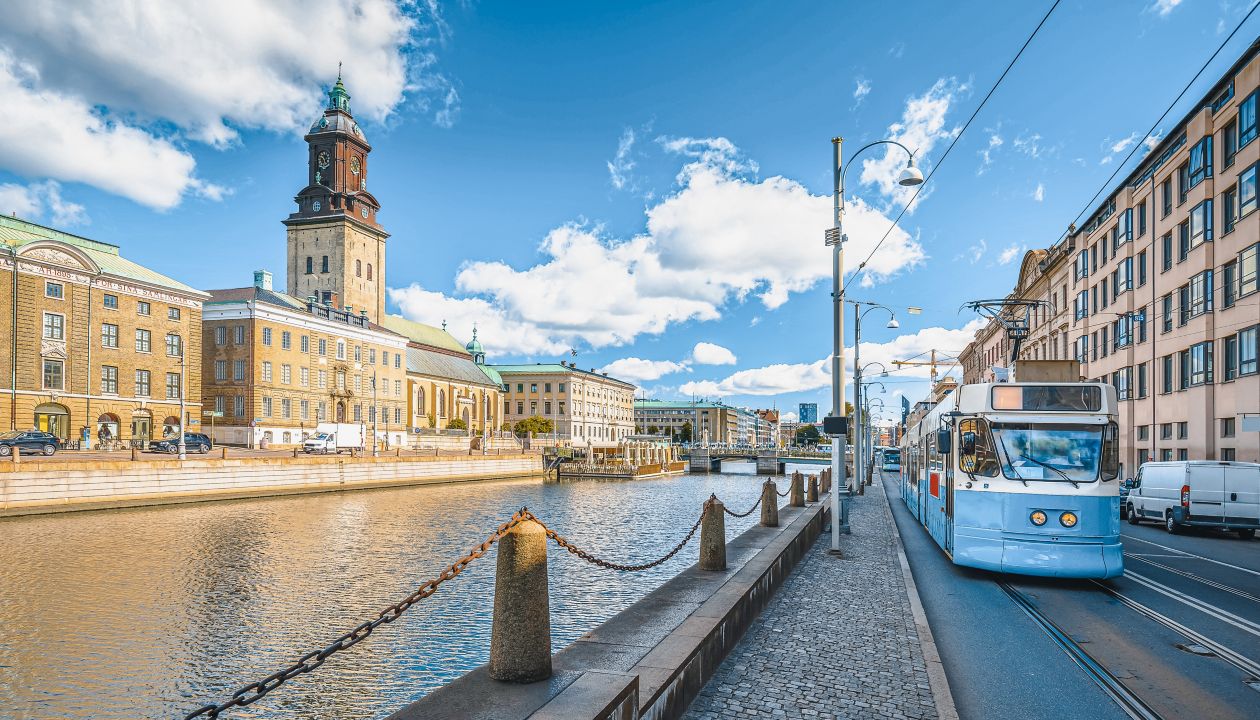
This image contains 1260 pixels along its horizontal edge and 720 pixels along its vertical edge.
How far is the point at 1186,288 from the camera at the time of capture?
36.9 meters

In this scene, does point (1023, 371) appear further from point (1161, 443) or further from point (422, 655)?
point (1161, 443)

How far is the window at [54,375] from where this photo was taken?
162 feet

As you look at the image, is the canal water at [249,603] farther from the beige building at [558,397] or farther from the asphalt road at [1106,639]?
the beige building at [558,397]

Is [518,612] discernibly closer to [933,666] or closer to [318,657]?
[318,657]

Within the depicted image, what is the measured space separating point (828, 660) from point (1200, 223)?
36.6 m

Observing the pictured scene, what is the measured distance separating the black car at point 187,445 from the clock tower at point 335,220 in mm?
47297


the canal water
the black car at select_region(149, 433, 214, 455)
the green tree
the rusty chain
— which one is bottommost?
the green tree

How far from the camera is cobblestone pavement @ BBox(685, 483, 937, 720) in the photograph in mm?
6723

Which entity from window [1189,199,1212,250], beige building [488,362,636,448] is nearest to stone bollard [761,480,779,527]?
window [1189,199,1212,250]

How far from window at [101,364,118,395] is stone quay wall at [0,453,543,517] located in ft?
57.8

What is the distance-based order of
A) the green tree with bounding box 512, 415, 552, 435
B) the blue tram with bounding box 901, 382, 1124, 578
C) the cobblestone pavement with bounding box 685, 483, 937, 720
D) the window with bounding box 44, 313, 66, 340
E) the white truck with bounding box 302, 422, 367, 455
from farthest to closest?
the green tree with bounding box 512, 415, 552, 435, the white truck with bounding box 302, 422, 367, 455, the window with bounding box 44, 313, 66, 340, the blue tram with bounding box 901, 382, 1124, 578, the cobblestone pavement with bounding box 685, 483, 937, 720

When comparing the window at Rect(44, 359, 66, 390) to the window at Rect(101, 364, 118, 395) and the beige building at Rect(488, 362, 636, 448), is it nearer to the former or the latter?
the window at Rect(101, 364, 118, 395)

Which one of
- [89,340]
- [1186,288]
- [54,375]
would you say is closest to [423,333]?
[89,340]

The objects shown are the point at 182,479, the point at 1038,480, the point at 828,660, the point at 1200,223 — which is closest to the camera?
the point at 828,660
